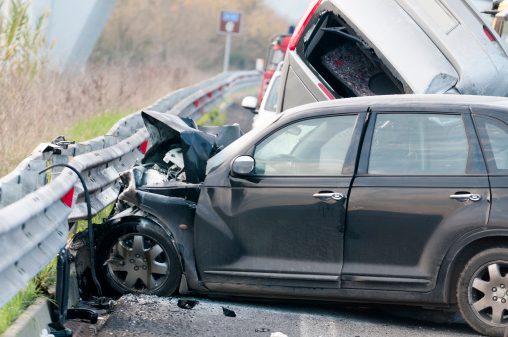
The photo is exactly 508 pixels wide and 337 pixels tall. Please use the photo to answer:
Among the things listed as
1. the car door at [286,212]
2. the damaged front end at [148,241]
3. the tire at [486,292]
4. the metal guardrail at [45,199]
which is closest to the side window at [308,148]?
the car door at [286,212]

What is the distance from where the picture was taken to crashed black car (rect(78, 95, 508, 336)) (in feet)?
25.9

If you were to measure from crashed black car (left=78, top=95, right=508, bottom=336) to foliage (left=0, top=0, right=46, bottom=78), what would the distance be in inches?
244

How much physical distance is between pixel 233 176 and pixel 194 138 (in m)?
0.82

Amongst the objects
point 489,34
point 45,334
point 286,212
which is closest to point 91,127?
point 489,34

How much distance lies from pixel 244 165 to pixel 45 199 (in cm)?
194

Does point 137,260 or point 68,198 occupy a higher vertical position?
point 68,198

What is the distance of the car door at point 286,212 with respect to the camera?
321 inches

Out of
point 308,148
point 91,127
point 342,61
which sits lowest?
point 91,127

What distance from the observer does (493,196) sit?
7824mm

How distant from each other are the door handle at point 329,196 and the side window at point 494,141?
1.00 m

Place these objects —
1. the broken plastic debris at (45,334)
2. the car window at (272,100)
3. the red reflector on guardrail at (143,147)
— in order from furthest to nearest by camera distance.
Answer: the car window at (272,100)
the red reflector on guardrail at (143,147)
the broken plastic debris at (45,334)

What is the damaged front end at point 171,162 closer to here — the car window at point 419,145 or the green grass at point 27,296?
the green grass at point 27,296

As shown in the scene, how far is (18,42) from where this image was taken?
14711 millimetres

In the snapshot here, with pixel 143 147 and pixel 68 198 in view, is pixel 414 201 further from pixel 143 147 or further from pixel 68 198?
pixel 143 147
